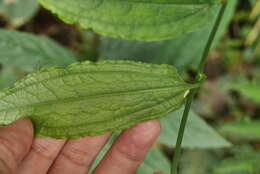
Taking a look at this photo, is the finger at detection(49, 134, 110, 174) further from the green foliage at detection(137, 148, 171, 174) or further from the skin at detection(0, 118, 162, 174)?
the green foliage at detection(137, 148, 171, 174)

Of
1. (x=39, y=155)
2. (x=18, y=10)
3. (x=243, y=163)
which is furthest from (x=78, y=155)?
(x=18, y=10)

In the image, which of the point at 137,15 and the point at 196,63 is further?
the point at 196,63

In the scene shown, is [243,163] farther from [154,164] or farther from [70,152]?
[70,152]

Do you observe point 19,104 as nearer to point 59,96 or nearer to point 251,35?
point 59,96

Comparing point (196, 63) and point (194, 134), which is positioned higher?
point (196, 63)

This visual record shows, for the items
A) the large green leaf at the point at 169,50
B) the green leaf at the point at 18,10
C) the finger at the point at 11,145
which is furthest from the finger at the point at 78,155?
the green leaf at the point at 18,10

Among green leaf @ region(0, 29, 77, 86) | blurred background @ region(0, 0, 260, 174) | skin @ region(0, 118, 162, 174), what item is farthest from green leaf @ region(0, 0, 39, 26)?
skin @ region(0, 118, 162, 174)
